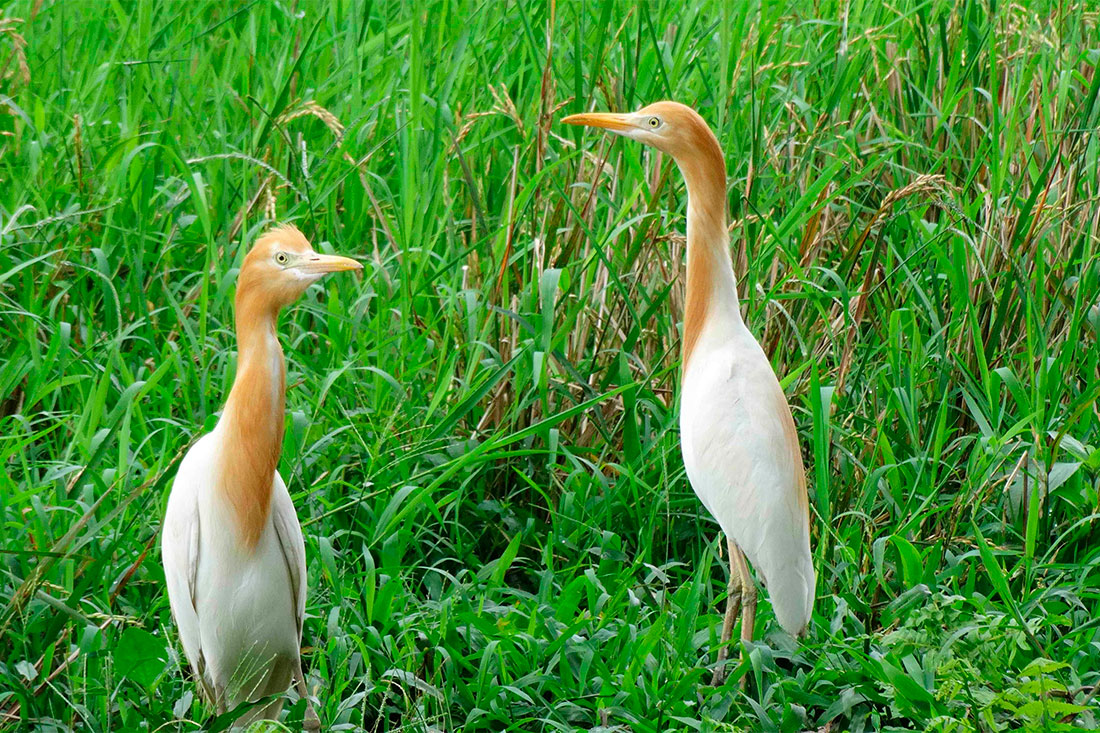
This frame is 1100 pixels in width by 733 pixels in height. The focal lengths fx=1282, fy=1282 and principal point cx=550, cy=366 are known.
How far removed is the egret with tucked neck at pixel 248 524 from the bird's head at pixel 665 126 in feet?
2.61

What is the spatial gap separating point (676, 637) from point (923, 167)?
6.97 ft

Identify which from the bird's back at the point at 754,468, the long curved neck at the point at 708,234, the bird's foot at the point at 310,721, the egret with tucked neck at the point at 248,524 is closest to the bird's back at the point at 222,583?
the egret with tucked neck at the point at 248,524

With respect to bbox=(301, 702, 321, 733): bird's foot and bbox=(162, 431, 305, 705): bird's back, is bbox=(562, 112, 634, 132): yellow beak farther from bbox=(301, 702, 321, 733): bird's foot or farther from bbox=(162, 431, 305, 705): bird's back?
bbox=(301, 702, 321, 733): bird's foot

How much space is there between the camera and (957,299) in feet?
12.5

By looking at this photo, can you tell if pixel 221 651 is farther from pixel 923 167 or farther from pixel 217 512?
pixel 923 167

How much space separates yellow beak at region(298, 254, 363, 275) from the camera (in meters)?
2.51

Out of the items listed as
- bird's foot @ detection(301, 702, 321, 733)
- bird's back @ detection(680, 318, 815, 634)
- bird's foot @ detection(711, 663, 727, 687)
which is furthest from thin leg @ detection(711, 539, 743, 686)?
bird's foot @ detection(301, 702, 321, 733)

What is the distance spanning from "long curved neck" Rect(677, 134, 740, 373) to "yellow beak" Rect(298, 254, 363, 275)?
34.6 inches

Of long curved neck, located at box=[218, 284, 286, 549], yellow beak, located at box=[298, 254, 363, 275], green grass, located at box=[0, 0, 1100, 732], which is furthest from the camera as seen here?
green grass, located at box=[0, 0, 1100, 732]

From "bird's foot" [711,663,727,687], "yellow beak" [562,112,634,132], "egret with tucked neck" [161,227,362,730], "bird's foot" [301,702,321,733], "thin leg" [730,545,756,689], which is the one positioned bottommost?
"bird's foot" [711,663,727,687]

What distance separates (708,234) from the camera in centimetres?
300

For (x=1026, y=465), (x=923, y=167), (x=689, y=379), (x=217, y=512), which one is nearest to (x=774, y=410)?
(x=689, y=379)

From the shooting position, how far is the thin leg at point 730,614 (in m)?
2.98

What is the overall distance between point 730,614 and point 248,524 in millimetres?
1158
